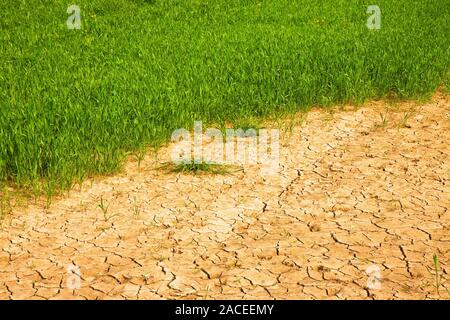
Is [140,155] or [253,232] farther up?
[140,155]

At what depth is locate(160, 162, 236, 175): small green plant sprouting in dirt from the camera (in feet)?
14.6

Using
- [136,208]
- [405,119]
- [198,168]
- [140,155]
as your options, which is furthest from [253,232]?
[405,119]

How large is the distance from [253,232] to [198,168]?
111 centimetres

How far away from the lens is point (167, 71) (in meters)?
6.20

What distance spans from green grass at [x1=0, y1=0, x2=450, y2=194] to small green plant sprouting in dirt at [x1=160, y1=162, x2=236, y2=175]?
45 centimetres

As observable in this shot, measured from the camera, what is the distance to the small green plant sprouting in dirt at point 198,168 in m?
4.46

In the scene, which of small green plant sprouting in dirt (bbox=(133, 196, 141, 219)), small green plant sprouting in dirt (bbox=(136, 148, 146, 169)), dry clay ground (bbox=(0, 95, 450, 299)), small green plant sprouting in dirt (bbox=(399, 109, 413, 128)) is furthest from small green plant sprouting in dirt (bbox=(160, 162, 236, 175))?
small green plant sprouting in dirt (bbox=(399, 109, 413, 128))

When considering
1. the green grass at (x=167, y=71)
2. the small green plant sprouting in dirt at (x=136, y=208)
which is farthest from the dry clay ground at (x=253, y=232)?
the green grass at (x=167, y=71)

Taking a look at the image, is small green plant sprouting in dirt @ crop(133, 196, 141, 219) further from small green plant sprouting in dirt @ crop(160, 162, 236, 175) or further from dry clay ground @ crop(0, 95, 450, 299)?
small green plant sprouting in dirt @ crop(160, 162, 236, 175)

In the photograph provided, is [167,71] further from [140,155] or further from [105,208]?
[105,208]

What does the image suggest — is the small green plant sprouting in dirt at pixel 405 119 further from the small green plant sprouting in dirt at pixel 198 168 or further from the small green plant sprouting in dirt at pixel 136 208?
the small green plant sprouting in dirt at pixel 136 208

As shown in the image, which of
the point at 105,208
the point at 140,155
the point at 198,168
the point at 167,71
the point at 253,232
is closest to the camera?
the point at 253,232
